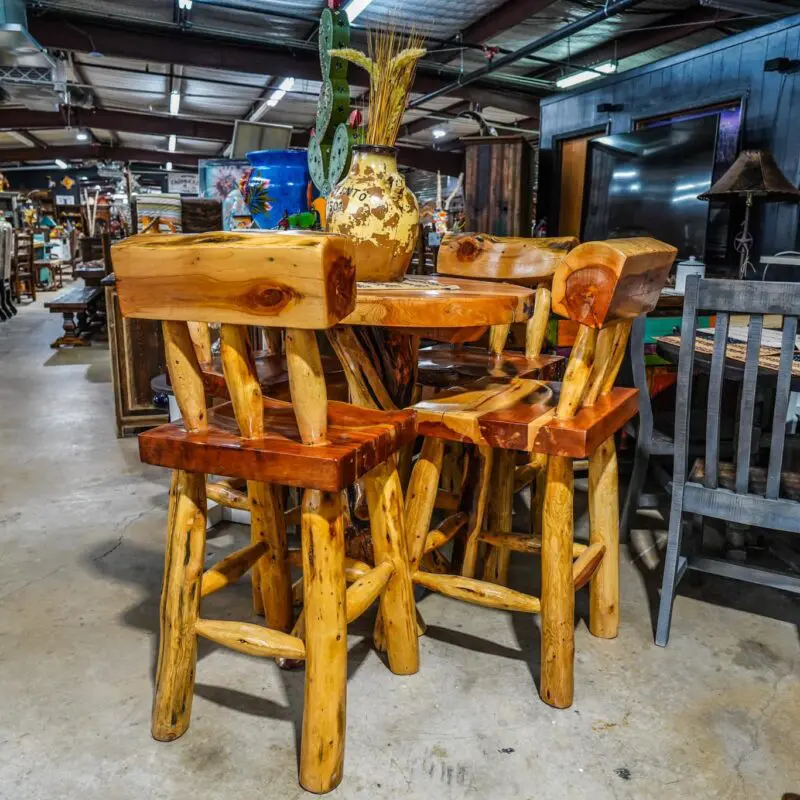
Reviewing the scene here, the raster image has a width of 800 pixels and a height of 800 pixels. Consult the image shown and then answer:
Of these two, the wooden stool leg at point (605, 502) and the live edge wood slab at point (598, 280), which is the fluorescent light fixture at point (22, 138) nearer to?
the wooden stool leg at point (605, 502)

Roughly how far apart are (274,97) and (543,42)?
4.67 meters

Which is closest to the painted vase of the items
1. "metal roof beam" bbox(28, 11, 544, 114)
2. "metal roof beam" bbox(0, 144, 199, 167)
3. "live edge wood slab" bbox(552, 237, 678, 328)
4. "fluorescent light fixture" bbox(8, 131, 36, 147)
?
"live edge wood slab" bbox(552, 237, 678, 328)

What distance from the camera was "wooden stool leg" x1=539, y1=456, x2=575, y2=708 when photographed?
1.56 metres

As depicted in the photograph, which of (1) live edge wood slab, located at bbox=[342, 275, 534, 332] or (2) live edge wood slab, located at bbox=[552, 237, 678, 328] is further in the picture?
(1) live edge wood slab, located at bbox=[342, 275, 534, 332]

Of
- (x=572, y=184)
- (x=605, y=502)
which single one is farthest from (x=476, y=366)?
(x=572, y=184)

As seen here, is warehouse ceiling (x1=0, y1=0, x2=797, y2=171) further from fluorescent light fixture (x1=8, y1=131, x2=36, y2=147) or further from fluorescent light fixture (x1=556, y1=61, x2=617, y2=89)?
fluorescent light fixture (x1=8, y1=131, x2=36, y2=147)

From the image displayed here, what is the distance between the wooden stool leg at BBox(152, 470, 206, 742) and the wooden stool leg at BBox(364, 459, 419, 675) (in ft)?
1.23

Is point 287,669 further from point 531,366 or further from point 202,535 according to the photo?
point 531,366

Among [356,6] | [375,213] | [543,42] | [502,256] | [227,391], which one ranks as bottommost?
[227,391]

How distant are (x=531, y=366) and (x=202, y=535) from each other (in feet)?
3.91

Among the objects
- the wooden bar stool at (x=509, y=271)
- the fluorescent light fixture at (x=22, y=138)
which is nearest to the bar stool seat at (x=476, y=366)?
the wooden bar stool at (x=509, y=271)

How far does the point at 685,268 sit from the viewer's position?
415cm

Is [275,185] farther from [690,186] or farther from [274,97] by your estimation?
[274,97]

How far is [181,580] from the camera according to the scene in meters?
1.40
